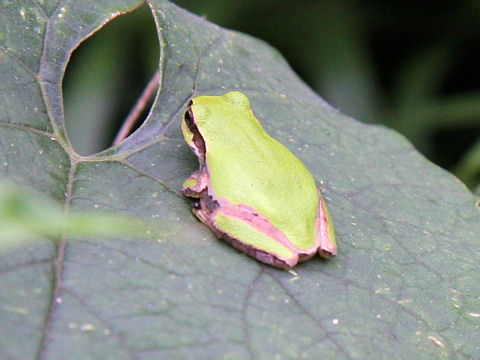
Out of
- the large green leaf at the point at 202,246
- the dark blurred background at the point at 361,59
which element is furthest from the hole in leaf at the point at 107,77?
the large green leaf at the point at 202,246

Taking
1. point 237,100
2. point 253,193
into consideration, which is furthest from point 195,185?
point 237,100

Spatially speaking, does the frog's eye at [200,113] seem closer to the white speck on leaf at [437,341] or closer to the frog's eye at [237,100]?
the frog's eye at [237,100]

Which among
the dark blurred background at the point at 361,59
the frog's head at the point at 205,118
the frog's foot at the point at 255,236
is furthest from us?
the dark blurred background at the point at 361,59

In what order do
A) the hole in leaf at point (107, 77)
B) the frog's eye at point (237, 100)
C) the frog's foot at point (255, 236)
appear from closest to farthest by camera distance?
the frog's foot at point (255, 236) < the frog's eye at point (237, 100) < the hole in leaf at point (107, 77)

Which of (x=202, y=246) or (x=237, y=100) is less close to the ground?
(x=237, y=100)

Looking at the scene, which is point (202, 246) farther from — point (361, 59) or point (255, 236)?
point (361, 59)

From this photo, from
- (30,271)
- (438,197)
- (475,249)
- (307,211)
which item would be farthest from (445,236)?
(30,271)
